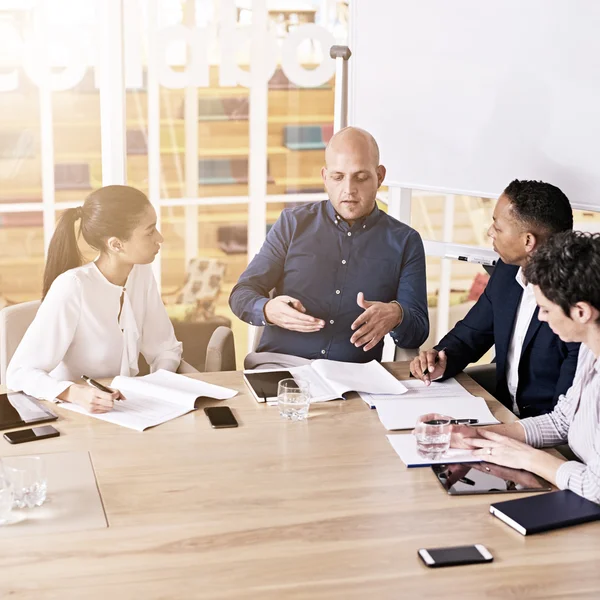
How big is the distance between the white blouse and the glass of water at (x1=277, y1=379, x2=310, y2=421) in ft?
1.83

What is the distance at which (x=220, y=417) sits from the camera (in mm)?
2254

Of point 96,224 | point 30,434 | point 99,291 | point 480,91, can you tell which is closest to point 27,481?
point 30,434

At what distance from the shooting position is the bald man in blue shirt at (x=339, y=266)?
10.2 ft

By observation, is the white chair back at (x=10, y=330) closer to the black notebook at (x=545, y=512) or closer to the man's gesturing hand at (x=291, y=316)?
the man's gesturing hand at (x=291, y=316)

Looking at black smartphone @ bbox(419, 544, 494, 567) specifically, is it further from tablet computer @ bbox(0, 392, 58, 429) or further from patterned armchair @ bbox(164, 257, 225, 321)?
patterned armchair @ bbox(164, 257, 225, 321)

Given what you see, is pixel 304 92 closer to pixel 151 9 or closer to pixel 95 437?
pixel 151 9

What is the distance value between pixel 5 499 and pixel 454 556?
0.85 metres

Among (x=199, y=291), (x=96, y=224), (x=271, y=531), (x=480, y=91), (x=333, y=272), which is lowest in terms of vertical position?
(x=199, y=291)

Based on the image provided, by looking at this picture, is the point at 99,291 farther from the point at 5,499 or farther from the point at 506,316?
the point at 506,316

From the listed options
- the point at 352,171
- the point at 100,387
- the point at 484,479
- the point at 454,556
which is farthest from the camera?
the point at 352,171

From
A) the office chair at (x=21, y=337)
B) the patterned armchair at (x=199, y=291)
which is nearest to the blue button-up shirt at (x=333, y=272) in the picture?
the office chair at (x=21, y=337)

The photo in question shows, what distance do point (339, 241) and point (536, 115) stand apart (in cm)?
81

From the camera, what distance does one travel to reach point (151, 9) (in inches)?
158

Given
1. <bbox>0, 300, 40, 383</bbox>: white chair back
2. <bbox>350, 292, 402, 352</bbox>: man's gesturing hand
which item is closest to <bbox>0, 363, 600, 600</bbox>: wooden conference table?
<bbox>350, 292, 402, 352</bbox>: man's gesturing hand
